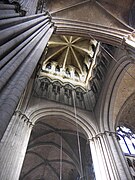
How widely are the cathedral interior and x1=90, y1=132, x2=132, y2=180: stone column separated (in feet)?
0.13

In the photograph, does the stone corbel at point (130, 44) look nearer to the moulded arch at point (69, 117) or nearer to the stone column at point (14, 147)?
the moulded arch at point (69, 117)

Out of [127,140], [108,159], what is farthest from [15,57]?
[127,140]

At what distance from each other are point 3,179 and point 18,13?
4.65 m

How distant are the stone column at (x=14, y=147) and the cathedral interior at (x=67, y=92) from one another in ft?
0.09

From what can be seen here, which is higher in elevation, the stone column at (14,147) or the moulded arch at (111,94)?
the moulded arch at (111,94)

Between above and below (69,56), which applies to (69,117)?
below

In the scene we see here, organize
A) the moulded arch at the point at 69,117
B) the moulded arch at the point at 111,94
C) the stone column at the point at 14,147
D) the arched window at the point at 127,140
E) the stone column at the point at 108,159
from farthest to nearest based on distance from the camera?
the arched window at the point at 127,140, the moulded arch at the point at 111,94, the moulded arch at the point at 69,117, the stone column at the point at 108,159, the stone column at the point at 14,147

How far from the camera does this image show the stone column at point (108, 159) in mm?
7207

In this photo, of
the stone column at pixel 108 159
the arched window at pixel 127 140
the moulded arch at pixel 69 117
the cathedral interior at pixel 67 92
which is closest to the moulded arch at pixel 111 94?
the cathedral interior at pixel 67 92

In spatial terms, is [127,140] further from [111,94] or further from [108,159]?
[108,159]

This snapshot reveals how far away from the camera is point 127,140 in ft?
34.3

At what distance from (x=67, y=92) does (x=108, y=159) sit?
17.3ft

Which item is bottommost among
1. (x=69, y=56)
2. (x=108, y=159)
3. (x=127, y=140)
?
(x=108, y=159)

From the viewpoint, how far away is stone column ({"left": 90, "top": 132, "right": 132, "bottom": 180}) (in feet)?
23.6
